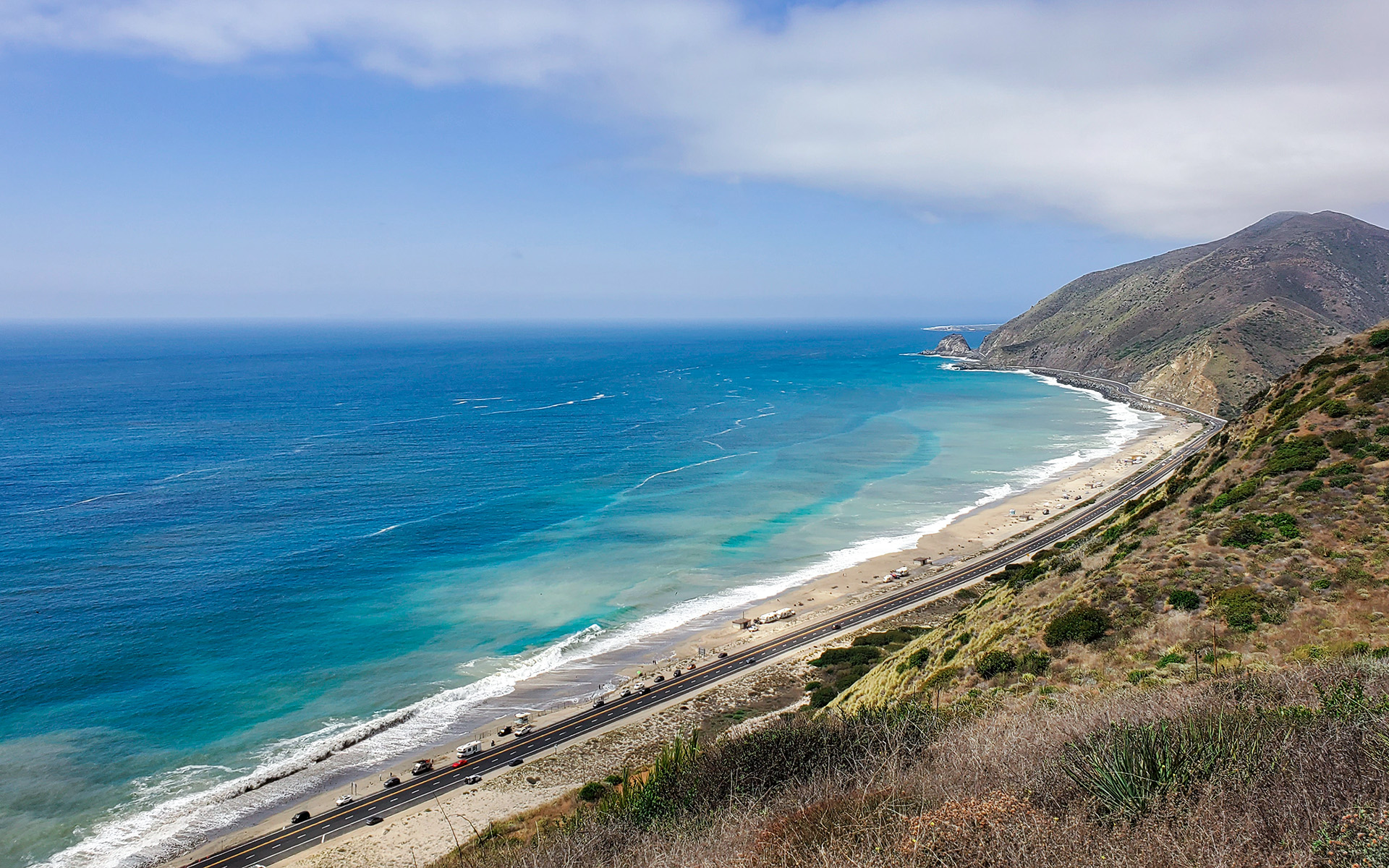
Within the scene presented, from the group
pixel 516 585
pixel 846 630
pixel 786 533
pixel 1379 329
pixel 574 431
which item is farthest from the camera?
pixel 574 431

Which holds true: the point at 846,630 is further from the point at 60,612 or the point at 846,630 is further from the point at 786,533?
the point at 60,612

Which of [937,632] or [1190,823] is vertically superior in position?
[1190,823]

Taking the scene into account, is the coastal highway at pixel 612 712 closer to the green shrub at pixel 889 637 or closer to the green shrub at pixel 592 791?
the green shrub at pixel 889 637

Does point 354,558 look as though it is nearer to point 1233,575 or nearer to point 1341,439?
point 1233,575

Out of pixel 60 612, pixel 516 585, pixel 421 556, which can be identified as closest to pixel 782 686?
pixel 516 585

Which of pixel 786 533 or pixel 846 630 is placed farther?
pixel 786 533

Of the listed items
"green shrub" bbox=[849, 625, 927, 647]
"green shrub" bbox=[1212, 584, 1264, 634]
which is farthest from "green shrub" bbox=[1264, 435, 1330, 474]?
"green shrub" bbox=[849, 625, 927, 647]

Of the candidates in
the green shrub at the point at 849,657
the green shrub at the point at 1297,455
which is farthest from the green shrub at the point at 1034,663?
the green shrub at the point at 849,657
